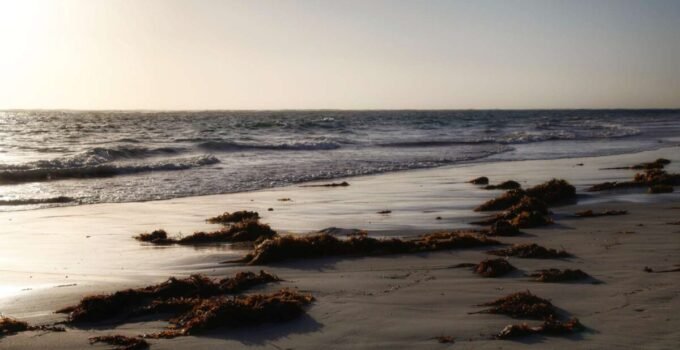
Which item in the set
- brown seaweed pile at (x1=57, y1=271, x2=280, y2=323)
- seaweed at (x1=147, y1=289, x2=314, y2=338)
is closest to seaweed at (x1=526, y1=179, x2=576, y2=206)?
brown seaweed pile at (x1=57, y1=271, x2=280, y2=323)

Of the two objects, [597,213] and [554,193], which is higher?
[554,193]

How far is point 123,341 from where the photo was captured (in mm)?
4531

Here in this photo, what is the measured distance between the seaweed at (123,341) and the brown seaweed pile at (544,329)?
2.42 metres

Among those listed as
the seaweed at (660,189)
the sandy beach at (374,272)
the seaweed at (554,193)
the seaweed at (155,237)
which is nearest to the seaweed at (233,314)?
the sandy beach at (374,272)

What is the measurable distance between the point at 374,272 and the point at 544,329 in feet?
7.50

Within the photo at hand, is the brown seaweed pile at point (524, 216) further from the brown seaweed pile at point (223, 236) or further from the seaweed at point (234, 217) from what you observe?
the seaweed at point (234, 217)

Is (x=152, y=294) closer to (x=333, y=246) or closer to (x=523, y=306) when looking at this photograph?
(x=333, y=246)

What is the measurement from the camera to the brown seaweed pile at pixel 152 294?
5.18 metres

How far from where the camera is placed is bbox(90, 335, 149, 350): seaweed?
4430 mm

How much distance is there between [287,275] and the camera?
6.59m

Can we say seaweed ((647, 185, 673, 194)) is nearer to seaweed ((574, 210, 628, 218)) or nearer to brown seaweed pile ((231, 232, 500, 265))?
seaweed ((574, 210, 628, 218))

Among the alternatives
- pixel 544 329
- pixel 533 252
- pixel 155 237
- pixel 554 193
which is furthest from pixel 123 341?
pixel 554 193

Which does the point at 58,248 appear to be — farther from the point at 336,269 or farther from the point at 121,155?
the point at 121,155

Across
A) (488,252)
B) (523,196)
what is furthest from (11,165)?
(488,252)
